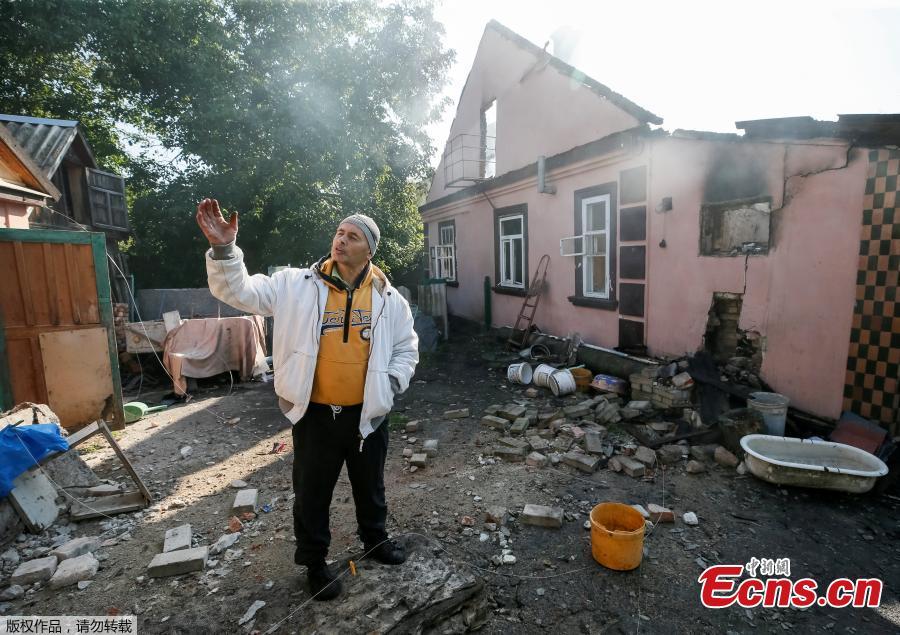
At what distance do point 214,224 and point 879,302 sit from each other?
5413mm

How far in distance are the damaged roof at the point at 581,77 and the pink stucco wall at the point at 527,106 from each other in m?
0.07

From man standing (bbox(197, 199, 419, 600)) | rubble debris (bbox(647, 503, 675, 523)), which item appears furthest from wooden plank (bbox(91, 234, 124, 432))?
rubble debris (bbox(647, 503, 675, 523))

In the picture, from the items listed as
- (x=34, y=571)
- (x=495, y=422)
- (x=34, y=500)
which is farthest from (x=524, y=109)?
(x=34, y=571)

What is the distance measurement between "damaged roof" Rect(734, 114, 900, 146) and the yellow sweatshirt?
4460mm

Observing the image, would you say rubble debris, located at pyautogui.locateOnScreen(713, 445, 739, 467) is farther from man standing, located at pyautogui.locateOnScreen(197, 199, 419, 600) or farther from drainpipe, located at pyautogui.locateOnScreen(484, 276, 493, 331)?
drainpipe, located at pyautogui.locateOnScreen(484, 276, 493, 331)

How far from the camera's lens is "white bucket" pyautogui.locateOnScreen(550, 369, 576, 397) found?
21.1 feet

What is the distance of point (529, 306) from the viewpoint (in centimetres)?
930

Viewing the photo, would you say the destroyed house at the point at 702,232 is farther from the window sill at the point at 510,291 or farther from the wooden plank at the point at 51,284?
the wooden plank at the point at 51,284

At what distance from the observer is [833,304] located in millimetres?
4516

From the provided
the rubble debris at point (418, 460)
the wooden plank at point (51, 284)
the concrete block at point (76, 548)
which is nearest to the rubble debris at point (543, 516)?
the rubble debris at point (418, 460)

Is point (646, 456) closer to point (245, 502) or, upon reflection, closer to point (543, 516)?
point (543, 516)

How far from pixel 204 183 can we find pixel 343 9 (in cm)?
596

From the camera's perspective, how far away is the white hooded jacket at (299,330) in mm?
2230

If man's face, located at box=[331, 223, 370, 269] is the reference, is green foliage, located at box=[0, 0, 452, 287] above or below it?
above
